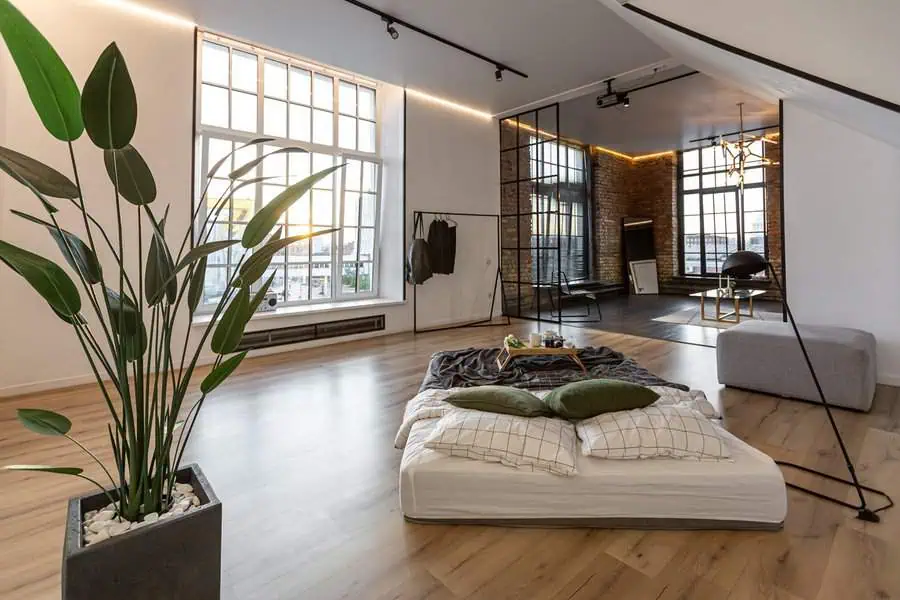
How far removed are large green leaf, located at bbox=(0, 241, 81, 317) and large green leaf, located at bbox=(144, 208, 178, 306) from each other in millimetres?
160

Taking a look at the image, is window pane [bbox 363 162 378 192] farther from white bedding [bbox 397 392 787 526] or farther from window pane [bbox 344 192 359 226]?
white bedding [bbox 397 392 787 526]

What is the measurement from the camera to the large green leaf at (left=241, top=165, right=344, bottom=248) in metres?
1.17

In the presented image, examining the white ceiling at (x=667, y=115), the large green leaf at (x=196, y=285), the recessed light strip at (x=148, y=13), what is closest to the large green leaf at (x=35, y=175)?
the large green leaf at (x=196, y=285)

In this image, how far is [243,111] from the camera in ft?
17.3

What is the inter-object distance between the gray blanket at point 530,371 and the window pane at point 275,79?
12.7 ft

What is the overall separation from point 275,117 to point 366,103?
1.49 m

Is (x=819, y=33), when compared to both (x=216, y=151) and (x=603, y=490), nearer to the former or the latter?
(x=603, y=490)

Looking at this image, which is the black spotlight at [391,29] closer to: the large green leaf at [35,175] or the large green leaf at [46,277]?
the large green leaf at [35,175]

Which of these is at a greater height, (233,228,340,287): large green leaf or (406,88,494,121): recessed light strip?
(406,88,494,121): recessed light strip

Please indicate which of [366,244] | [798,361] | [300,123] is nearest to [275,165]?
[300,123]

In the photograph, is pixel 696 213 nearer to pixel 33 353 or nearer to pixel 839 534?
pixel 839 534

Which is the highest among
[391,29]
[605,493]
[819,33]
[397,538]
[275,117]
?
[391,29]

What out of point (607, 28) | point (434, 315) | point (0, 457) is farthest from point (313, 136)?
point (0, 457)

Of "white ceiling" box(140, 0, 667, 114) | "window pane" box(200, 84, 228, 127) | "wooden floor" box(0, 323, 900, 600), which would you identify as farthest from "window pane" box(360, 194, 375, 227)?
"wooden floor" box(0, 323, 900, 600)
